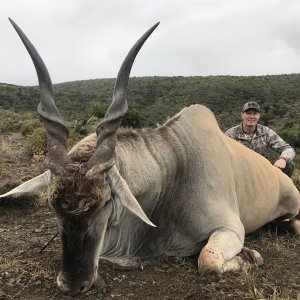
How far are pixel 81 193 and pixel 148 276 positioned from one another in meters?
1.18

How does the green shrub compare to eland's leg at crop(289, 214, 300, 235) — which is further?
the green shrub

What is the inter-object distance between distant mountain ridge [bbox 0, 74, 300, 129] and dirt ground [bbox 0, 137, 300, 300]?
79.8ft

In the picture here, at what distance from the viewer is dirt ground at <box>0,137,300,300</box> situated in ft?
12.1

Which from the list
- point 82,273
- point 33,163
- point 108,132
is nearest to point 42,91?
point 108,132

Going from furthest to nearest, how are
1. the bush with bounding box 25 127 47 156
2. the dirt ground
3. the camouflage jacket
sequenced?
the bush with bounding box 25 127 47 156, the camouflage jacket, the dirt ground

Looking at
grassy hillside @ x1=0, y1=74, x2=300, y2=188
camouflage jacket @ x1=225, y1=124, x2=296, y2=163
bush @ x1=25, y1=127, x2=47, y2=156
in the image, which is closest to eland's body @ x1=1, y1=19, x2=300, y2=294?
camouflage jacket @ x1=225, y1=124, x2=296, y2=163

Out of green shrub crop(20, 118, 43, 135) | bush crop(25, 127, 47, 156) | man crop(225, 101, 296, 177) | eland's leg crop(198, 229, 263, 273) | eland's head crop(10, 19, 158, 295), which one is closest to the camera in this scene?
eland's head crop(10, 19, 158, 295)

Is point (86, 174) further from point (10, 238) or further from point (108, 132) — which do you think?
point (10, 238)

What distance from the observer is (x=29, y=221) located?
5.72 m

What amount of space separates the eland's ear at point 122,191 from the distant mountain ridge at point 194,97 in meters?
25.6

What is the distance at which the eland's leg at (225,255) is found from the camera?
4062mm

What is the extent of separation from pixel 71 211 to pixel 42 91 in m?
1.20

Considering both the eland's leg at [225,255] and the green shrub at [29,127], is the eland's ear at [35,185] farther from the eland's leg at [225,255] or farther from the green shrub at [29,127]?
the green shrub at [29,127]

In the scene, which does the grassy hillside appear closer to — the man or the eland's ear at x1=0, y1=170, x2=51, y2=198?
the man
